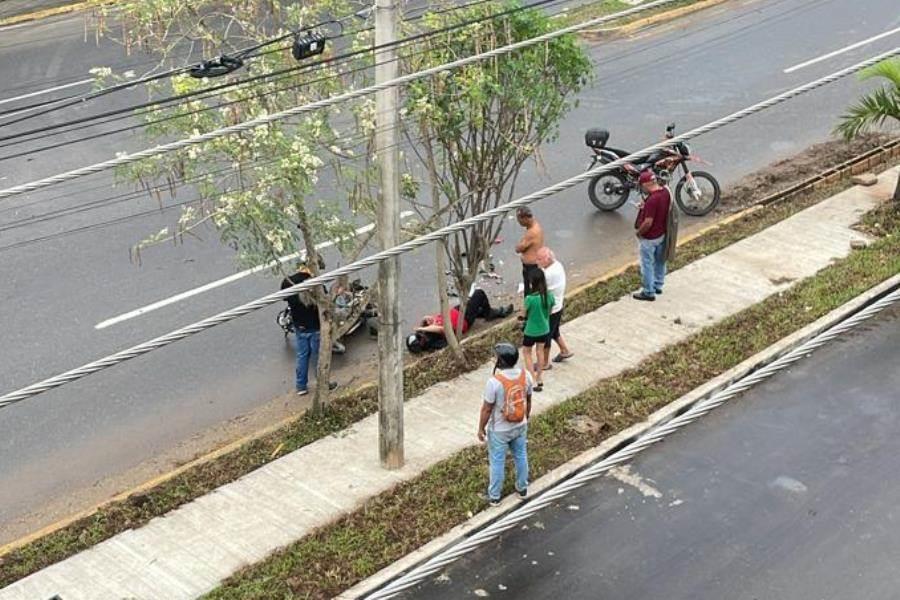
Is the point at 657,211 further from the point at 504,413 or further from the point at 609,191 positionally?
the point at 504,413

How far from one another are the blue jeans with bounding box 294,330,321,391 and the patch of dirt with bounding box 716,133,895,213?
6127mm

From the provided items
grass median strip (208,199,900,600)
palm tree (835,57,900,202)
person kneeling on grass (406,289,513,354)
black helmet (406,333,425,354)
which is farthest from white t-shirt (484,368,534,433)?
palm tree (835,57,900,202)

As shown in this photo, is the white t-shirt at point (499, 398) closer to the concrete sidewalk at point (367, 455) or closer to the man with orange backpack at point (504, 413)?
the man with orange backpack at point (504, 413)

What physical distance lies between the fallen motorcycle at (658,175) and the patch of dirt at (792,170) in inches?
12.5

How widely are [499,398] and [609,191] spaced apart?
259 inches

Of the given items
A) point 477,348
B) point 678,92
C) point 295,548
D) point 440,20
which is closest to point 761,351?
point 477,348

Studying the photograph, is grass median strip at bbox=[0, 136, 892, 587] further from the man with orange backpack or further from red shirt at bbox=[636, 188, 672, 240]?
the man with orange backpack

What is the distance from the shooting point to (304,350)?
36.4 ft

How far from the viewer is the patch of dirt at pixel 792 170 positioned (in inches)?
595

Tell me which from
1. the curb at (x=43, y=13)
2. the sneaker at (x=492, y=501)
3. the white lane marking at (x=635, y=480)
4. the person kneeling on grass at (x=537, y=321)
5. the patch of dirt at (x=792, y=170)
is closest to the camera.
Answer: the sneaker at (x=492, y=501)

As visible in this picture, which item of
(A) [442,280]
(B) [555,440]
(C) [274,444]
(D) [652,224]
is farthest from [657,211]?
(C) [274,444]

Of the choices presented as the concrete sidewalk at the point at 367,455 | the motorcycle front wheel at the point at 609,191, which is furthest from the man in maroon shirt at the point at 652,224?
the motorcycle front wheel at the point at 609,191

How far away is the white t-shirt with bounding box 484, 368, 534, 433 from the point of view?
868 centimetres

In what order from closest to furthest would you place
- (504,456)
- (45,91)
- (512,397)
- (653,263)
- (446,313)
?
1. (512,397)
2. (504,456)
3. (446,313)
4. (653,263)
5. (45,91)
